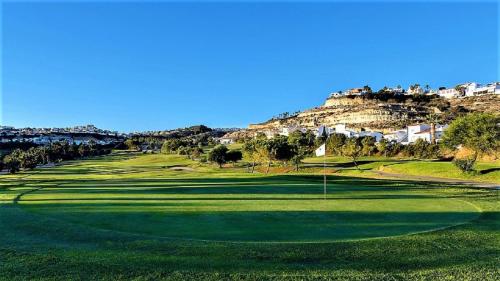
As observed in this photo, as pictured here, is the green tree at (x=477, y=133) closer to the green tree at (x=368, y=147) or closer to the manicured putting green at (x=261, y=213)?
the manicured putting green at (x=261, y=213)

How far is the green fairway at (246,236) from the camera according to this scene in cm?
1206

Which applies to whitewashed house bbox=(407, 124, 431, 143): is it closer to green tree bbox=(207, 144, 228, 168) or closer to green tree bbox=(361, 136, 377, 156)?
green tree bbox=(361, 136, 377, 156)

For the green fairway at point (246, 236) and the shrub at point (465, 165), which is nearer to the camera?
the green fairway at point (246, 236)

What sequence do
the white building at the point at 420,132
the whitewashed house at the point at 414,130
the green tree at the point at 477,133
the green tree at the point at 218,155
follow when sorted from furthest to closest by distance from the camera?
the whitewashed house at the point at 414,130 < the white building at the point at 420,132 < the green tree at the point at 218,155 < the green tree at the point at 477,133

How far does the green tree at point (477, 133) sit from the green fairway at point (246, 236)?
32.8 m

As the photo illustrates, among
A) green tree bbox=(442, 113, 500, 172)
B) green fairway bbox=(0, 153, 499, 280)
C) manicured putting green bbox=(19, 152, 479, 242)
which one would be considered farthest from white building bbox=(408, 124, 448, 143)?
green fairway bbox=(0, 153, 499, 280)

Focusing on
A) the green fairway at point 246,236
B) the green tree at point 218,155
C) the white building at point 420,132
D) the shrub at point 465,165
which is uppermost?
the white building at point 420,132

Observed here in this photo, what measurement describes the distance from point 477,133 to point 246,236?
50224 mm

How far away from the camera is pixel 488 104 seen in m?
162

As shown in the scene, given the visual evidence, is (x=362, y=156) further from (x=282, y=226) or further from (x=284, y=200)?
(x=282, y=226)

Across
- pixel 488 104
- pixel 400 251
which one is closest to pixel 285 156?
pixel 400 251

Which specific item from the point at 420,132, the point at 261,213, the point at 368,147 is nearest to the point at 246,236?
the point at 261,213

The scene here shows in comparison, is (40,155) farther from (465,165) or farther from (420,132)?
(420,132)

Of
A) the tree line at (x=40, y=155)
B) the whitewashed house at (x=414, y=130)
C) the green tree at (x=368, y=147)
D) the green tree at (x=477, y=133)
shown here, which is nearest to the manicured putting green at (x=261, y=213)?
the green tree at (x=477, y=133)
